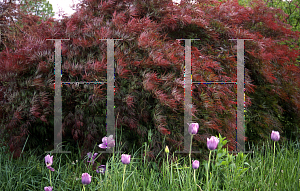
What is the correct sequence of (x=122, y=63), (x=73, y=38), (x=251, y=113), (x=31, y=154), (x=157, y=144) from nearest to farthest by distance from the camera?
(x=122, y=63), (x=157, y=144), (x=73, y=38), (x=31, y=154), (x=251, y=113)

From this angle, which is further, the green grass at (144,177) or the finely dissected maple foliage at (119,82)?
the finely dissected maple foliage at (119,82)

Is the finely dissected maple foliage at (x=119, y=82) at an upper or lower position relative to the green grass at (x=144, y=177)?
upper

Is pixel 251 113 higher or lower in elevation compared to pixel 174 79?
lower

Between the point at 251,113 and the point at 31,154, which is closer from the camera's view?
the point at 31,154

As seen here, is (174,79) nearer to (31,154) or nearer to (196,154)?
(196,154)

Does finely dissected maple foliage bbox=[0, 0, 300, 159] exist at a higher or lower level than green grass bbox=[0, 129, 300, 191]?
higher

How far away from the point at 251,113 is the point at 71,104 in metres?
2.50

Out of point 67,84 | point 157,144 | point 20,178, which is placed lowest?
point 20,178

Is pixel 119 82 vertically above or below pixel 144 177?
above

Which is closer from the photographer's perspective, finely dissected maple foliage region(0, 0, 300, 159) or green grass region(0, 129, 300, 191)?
green grass region(0, 129, 300, 191)

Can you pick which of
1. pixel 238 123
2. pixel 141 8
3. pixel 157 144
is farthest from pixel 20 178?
pixel 238 123

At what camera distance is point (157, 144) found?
2.62 meters

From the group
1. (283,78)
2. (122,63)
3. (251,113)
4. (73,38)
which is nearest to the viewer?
(122,63)

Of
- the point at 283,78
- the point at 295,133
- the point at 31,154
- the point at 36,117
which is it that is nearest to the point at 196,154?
the point at 36,117
